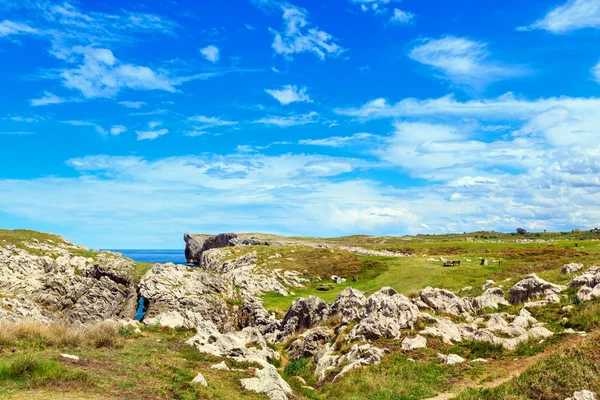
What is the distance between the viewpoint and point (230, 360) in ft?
73.2

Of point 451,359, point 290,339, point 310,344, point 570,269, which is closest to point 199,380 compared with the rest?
point 451,359

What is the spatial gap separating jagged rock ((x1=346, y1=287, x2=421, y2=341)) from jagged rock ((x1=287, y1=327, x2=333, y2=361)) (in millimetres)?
3736

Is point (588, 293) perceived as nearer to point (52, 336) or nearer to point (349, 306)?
point (349, 306)

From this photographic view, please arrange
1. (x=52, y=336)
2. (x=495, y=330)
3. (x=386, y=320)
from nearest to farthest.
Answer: (x=52, y=336) → (x=495, y=330) → (x=386, y=320)

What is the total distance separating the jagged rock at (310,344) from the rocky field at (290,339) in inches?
4.5

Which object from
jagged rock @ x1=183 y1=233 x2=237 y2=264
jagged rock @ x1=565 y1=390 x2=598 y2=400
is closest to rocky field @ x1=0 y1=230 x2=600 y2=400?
jagged rock @ x1=565 y1=390 x2=598 y2=400

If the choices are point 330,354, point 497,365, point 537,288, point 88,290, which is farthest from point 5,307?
point 537,288

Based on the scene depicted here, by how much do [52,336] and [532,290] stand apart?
111 ft

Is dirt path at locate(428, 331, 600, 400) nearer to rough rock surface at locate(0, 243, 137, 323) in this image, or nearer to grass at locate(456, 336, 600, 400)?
grass at locate(456, 336, 600, 400)

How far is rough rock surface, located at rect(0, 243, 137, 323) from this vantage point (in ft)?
143

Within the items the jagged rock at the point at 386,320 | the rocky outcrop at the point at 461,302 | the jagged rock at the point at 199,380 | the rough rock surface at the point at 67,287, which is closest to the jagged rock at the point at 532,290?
the rocky outcrop at the point at 461,302

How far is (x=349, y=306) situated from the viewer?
3441 centimetres

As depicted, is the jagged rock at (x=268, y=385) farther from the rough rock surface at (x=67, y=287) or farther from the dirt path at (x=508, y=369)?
the rough rock surface at (x=67, y=287)

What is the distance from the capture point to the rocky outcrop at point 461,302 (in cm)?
3156
